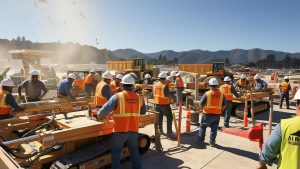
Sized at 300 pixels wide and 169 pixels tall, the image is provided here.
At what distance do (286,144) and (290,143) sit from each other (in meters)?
0.05

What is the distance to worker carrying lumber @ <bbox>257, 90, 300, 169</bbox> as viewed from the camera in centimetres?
261

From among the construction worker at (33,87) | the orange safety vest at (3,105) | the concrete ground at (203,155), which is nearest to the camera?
the concrete ground at (203,155)

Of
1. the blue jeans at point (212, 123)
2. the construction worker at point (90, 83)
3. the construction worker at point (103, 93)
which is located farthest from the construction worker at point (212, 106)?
the construction worker at point (90, 83)

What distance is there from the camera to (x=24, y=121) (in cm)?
679

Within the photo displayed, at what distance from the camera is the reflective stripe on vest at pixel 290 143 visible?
2605 millimetres

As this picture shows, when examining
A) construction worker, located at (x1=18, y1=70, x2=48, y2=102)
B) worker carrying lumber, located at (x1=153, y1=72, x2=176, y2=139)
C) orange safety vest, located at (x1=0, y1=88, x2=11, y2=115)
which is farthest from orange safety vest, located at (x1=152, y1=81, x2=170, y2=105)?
orange safety vest, located at (x1=0, y1=88, x2=11, y2=115)

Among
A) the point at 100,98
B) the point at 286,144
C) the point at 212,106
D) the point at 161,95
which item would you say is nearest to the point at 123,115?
the point at 100,98

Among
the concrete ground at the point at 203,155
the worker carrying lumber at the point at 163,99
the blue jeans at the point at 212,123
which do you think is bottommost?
the concrete ground at the point at 203,155

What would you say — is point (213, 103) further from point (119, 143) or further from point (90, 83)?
point (90, 83)

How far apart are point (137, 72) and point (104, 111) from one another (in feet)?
71.9

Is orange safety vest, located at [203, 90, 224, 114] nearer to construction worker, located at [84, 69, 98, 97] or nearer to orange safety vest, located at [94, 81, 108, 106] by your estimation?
orange safety vest, located at [94, 81, 108, 106]

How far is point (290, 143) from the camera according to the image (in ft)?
8.66

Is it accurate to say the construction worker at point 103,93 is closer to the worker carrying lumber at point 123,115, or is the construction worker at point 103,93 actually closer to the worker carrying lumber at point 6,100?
the worker carrying lumber at point 123,115

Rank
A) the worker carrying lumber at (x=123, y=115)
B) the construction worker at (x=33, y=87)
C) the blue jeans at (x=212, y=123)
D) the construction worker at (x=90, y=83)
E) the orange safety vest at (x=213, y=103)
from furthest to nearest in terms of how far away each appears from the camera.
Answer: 1. the construction worker at (x=90, y=83)
2. the construction worker at (x=33, y=87)
3. the blue jeans at (x=212, y=123)
4. the orange safety vest at (x=213, y=103)
5. the worker carrying lumber at (x=123, y=115)
